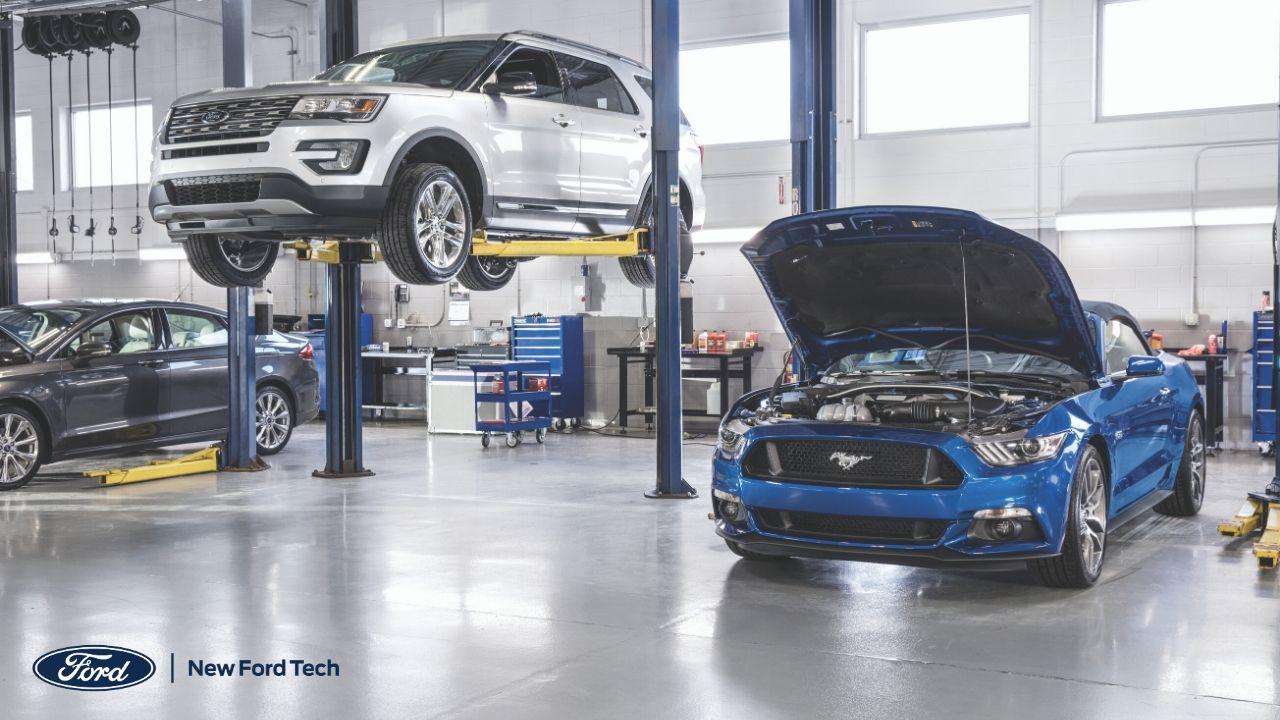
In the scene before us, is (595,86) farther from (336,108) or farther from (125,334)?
(125,334)

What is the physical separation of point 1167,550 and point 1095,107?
22.5 feet

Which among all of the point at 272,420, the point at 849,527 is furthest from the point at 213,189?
the point at 272,420

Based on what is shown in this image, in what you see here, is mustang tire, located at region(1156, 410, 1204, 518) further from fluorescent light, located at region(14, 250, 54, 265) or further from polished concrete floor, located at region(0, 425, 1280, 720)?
fluorescent light, located at region(14, 250, 54, 265)

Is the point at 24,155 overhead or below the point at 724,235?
overhead

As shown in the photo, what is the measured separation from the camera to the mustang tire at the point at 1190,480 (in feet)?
23.1

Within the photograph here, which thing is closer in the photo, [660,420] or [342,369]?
[660,420]

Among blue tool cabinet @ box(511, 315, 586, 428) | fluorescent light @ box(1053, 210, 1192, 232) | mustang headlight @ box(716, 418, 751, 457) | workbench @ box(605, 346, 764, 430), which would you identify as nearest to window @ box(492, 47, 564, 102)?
mustang headlight @ box(716, 418, 751, 457)

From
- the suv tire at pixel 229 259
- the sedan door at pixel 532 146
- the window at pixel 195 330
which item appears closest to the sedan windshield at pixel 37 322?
the window at pixel 195 330

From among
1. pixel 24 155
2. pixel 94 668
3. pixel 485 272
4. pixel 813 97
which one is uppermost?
pixel 24 155

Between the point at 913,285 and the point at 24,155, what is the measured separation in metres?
16.2

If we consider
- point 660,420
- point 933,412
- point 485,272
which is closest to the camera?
point 933,412

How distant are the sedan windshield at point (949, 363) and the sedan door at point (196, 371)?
5.97m

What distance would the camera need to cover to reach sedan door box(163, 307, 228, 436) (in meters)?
9.95

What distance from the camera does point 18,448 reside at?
8836 millimetres
